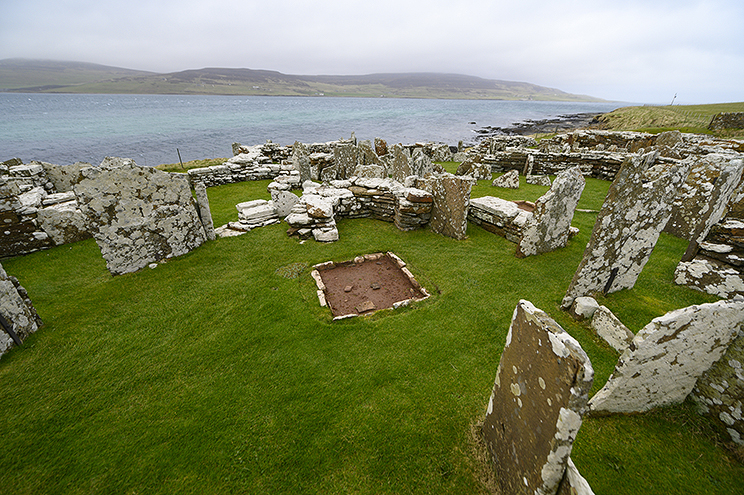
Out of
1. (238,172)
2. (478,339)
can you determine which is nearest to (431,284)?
(478,339)

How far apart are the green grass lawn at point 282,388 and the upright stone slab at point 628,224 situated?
1.69ft

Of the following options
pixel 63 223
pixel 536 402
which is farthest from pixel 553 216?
pixel 63 223

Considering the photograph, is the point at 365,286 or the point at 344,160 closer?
the point at 365,286

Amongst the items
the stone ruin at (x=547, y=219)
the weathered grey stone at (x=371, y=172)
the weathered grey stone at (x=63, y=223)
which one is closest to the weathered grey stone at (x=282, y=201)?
the weathered grey stone at (x=371, y=172)

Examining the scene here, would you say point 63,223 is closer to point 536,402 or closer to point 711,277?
point 536,402

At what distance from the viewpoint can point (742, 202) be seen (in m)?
5.30

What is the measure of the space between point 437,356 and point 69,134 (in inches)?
2404

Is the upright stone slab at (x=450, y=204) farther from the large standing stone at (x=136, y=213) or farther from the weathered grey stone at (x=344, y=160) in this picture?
the weathered grey stone at (x=344, y=160)

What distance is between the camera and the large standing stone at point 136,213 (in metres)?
5.93

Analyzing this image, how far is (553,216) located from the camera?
22.2 feet

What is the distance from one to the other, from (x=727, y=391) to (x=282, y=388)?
16.8 feet

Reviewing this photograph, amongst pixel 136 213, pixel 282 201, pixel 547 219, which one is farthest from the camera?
pixel 282 201

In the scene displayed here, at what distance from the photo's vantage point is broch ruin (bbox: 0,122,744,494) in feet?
8.05

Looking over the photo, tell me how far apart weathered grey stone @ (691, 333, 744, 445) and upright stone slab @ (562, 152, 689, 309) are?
2033 millimetres
